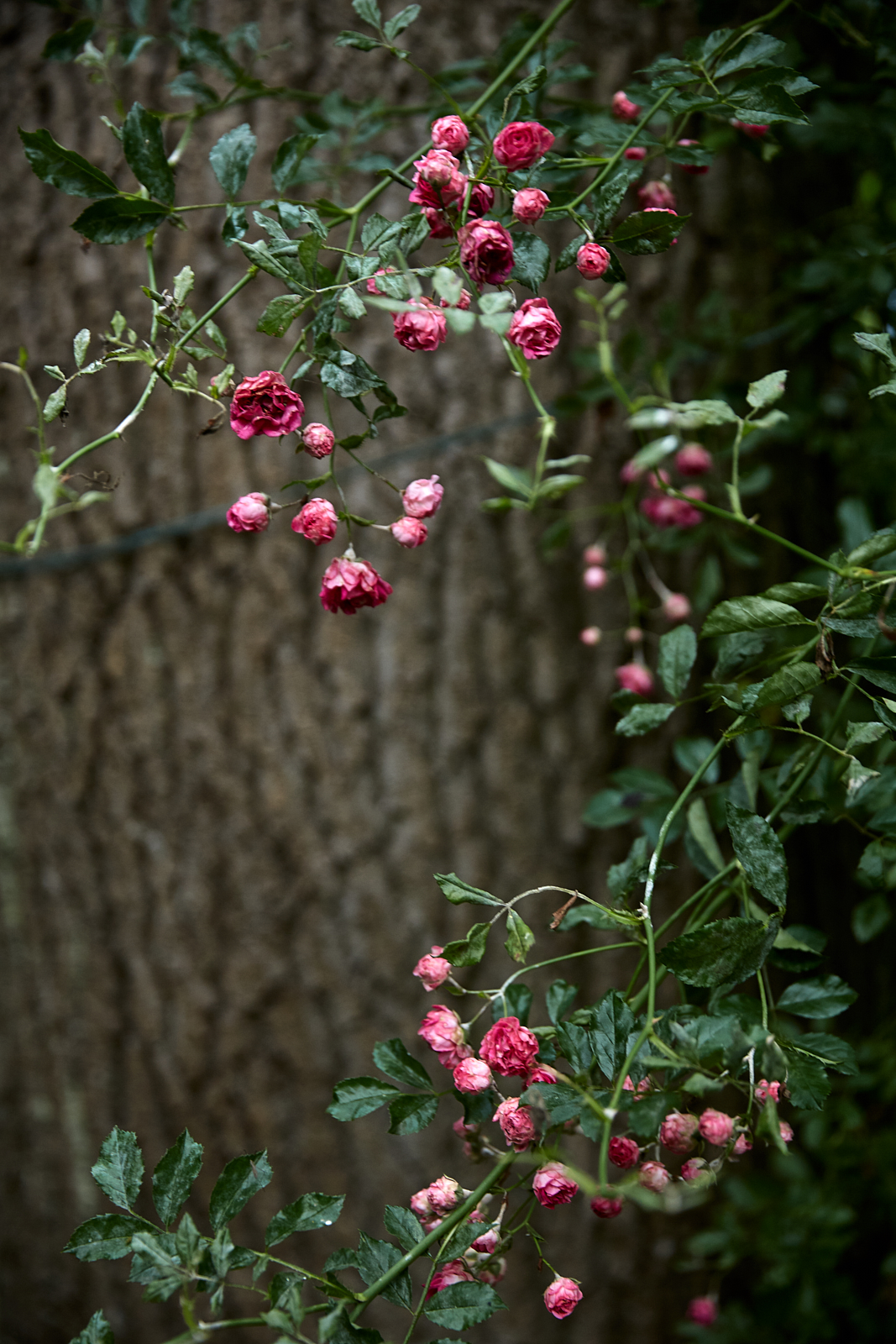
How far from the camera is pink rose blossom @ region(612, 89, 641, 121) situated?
0.64 meters

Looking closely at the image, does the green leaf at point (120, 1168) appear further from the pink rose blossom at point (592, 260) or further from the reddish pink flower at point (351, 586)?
the pink rose blossom at point (592, 260)

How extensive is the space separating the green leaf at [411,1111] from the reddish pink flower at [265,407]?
367 millimetres

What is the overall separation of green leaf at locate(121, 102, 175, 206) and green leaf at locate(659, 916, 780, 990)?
49 cm

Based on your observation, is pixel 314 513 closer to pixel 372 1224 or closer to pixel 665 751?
pixel 665 751

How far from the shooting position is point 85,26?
0.72m

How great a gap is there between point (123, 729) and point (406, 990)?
0.48m

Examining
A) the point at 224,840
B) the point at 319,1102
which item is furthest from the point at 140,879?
the point at 319,1102

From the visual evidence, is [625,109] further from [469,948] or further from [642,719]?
[469,948]

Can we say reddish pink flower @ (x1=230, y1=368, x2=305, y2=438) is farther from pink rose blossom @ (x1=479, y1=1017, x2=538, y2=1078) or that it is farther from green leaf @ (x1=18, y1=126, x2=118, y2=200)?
pink rose blossom @ (x1=479, y1=1017, x2=538, y2=1078)

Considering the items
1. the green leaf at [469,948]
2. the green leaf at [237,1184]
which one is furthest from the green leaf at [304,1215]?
the green leaf at [469,948]

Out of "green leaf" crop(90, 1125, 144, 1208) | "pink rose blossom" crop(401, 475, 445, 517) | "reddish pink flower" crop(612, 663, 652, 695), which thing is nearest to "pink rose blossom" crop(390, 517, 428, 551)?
"pink rose blossom" crop(401, 475, 445, 517)

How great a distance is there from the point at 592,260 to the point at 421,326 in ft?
0.35

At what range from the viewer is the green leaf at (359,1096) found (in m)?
0.49

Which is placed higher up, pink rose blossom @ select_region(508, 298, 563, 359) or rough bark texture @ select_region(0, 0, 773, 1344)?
pink rose blossom @ select_region(508, 298, 563, 359)
